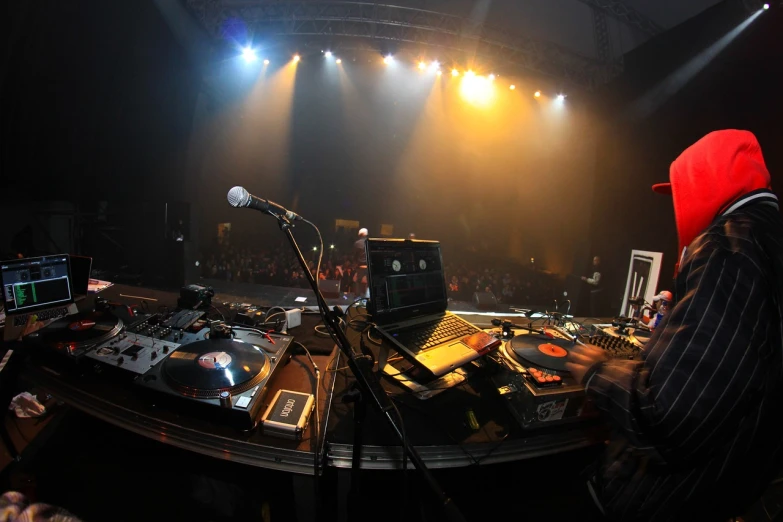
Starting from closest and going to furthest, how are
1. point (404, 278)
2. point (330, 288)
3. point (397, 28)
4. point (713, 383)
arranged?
1. point (713, 383)
2. point (404, 278)
3. point (330, 288)
4. point (397, 28)

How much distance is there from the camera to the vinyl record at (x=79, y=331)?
1113 mm

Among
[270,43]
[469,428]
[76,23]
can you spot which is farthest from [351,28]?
[469,428]

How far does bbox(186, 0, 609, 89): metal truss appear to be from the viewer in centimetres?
459

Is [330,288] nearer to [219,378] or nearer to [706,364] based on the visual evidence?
[219,378]

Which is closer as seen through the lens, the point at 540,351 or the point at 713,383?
the point at 713,383

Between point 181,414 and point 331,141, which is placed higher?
point 331,141

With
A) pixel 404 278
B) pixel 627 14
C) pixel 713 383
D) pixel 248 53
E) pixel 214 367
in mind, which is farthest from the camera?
pixel 248 53

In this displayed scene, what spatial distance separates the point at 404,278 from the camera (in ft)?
4.43

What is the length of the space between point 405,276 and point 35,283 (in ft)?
6.39

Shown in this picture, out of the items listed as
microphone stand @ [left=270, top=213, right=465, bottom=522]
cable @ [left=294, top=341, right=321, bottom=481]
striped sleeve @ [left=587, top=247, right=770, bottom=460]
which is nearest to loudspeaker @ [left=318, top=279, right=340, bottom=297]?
cable @ [left=294, top=341, right=321, bottom=481]

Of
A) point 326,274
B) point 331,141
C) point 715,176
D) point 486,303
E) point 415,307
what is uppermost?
point 331,141

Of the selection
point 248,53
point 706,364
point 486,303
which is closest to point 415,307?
point 706,364

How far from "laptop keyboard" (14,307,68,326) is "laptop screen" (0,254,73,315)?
0.10ft

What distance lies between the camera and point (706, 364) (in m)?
0.60
